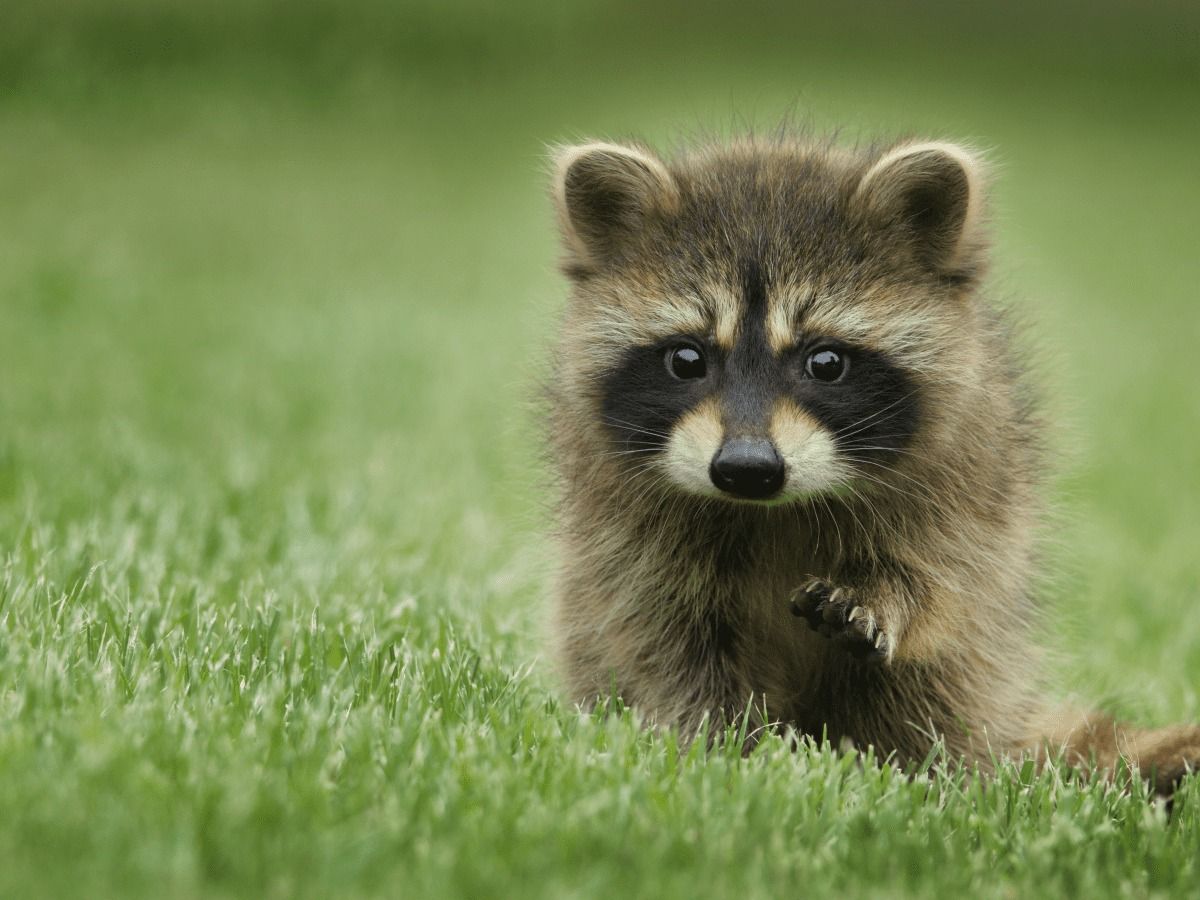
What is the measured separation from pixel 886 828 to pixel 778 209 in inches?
59.6

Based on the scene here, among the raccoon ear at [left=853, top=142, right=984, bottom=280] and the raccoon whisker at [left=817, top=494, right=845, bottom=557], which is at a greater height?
the raccoon ear at [left=853, top=142, right=984, bottom=280]

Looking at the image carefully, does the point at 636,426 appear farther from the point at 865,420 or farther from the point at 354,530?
the point at 354,530

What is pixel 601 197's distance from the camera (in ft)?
12.6

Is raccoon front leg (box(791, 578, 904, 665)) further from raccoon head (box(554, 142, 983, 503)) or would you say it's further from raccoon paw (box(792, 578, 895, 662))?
raccoon head (box(554, 142, 983, 503))

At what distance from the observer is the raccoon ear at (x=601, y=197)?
3.70m

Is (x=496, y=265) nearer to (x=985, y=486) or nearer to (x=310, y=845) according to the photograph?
(x=985, y=486)

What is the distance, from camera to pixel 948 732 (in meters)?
3.80

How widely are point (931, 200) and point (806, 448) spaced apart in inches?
32.4

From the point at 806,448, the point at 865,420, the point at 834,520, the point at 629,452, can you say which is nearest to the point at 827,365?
the point at 865,420

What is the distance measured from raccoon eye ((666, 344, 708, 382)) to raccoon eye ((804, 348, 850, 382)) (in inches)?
9.8

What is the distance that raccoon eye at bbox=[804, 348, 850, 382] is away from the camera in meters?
3.42

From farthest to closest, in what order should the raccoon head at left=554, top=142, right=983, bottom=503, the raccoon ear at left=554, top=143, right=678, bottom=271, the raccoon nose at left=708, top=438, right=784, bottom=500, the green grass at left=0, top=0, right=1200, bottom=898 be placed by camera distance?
the raccoon ear at left=554, top=143, right=678, bottom=271, the raccoon head at left=554, top=142, right=983, bottom=503, the raccoon nose at left=708, top=438, right=784, bottom=500, the green grass at left=0, top=0, right=1200, bottom=898

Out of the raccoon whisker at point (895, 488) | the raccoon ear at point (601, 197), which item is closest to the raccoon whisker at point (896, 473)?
the raccoon whisker at point (895, 488)

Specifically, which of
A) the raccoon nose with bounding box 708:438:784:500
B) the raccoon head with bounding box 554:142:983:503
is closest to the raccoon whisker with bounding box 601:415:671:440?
the raccoon head with bounding box 554:142:983:503
